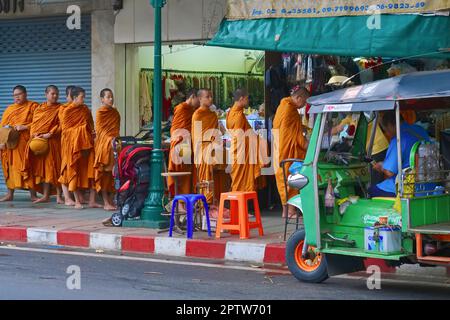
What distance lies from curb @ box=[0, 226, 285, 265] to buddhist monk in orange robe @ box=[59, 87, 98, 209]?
95.7 inches

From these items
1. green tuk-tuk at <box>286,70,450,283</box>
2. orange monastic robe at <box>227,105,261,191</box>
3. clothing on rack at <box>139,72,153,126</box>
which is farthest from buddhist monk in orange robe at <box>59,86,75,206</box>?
green tuk-tuk at <box>286,70,450,283</box>

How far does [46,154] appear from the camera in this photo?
1550 cm

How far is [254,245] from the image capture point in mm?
10805

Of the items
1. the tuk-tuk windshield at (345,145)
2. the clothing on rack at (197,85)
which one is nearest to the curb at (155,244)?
the tuk-tuk windshield at (345,145)

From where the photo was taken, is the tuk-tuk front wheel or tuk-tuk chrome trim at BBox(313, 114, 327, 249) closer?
tuk-tuk chrome trim at BBox(313, 114, 327, 249)

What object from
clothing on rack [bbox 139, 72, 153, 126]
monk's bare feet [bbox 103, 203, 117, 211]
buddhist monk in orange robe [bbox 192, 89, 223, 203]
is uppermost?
clothing on rack [bbox 139, 72, 153, 126]

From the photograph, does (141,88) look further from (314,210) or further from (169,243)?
(314,210)

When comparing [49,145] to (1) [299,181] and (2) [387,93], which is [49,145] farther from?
(2) [387,93]

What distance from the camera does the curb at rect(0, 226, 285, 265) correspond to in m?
10.7

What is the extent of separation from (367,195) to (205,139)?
4.60m

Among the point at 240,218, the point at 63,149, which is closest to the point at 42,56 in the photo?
the point at 63,149

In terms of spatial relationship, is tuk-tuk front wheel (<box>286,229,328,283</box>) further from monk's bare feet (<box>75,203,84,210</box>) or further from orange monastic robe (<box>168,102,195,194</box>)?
monk's bare feet (<box>75,203,84,210</box>)

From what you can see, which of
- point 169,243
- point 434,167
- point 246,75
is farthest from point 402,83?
point 246,75
